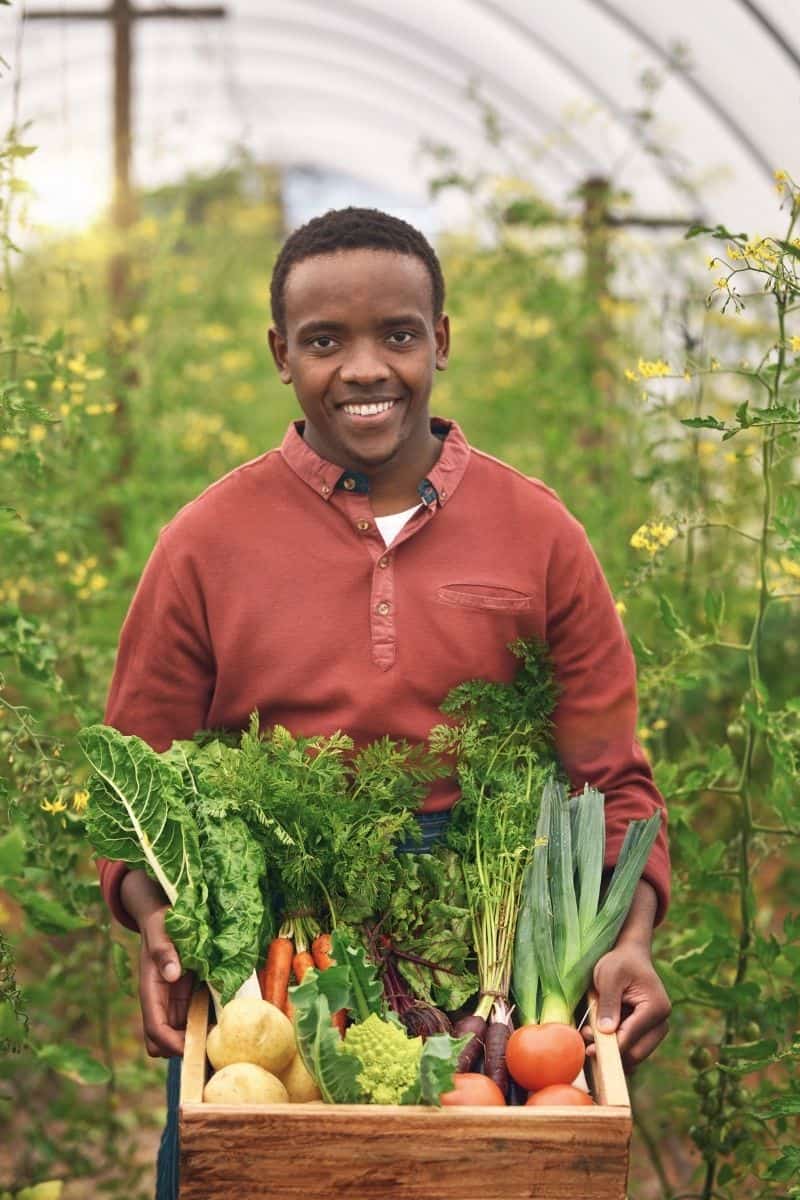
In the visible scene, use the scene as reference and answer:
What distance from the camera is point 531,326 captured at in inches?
249

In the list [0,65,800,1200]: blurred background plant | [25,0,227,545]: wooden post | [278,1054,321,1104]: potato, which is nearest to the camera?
[278,1054,321,1104]: potato

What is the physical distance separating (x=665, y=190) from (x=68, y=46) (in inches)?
266

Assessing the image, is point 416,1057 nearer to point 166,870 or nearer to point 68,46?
point 166,870

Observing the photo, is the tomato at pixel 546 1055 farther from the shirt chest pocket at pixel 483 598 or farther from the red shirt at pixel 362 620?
the shirt chest pocket at pixel 483 598

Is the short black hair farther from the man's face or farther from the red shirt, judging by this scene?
the red shirt

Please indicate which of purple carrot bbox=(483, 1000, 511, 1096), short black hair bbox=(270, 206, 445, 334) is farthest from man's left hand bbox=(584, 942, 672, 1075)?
short black hair bbox=(270, 206, 445, 334)

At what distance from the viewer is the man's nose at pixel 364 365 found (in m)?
2.61

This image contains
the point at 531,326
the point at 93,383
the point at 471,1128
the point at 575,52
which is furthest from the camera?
the point at 575,52

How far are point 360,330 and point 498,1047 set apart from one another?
1.18 meters

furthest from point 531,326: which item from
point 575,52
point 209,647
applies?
point 209,647

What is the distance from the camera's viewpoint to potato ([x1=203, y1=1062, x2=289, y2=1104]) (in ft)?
6.87

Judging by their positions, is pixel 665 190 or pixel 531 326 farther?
pixel 665 190

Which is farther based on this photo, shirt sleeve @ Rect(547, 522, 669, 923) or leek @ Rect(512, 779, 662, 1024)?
shirt sleeve @ Rect(547, 522, 669, 923)

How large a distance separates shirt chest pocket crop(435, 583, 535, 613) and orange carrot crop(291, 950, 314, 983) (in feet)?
2.08
